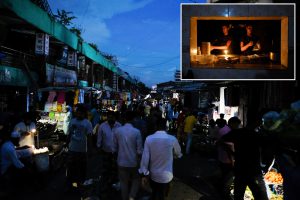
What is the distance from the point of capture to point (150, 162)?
20.2ft

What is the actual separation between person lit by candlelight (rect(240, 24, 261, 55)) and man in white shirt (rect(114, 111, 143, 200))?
Result: 5.29 meters

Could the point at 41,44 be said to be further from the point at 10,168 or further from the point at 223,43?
the point at 10,168

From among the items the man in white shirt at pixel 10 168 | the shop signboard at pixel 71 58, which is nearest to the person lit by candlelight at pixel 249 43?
the man in white shirt at pixel 10 168

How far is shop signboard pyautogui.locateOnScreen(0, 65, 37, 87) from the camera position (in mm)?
14383

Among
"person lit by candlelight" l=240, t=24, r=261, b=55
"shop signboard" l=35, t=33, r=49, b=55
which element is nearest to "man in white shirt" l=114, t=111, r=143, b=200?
"person lit by candlelight" l=240, t=24, r=261, b=55

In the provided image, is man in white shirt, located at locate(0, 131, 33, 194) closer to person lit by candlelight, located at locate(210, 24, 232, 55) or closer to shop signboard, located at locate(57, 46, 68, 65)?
person lit by candlelight, located at locate(210, 24, 232, 55)

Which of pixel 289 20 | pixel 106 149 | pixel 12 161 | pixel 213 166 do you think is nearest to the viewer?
pixel 12 161

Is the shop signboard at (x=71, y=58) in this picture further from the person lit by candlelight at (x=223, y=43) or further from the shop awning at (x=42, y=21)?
the person lit by candlelight at (x=223, y=43)

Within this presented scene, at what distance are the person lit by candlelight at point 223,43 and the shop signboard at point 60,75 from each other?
9.78 m

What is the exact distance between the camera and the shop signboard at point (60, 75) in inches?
731

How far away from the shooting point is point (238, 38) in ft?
36.1

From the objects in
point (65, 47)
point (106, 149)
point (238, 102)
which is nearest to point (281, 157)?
point (106, 149)

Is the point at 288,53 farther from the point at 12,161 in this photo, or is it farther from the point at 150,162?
the point at 12,161

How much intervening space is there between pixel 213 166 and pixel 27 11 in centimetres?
914
